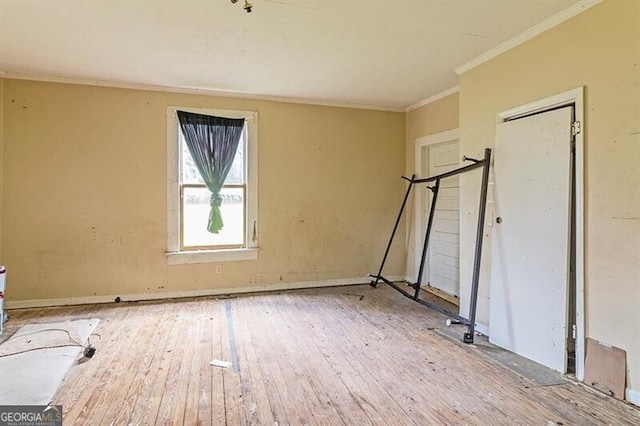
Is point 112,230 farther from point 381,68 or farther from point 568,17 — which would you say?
point 568,17

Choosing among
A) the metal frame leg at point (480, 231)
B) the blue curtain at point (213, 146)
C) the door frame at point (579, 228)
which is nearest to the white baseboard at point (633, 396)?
the door frame at point (579, 228)

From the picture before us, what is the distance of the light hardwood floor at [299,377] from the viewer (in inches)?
81.6

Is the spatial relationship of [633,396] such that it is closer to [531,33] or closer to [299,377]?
[299,377]

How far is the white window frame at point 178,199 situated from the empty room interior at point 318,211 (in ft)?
0.09

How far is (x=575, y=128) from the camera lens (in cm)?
251

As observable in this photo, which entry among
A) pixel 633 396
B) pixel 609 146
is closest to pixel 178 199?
pixel 609 146

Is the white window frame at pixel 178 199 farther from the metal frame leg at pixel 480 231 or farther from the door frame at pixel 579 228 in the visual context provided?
the door frame at pixel 579 228

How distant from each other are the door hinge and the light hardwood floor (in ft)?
5.48

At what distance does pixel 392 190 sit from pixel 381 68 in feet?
6.64

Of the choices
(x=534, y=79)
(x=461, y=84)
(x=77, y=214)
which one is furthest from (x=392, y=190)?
(x=77, y=214)

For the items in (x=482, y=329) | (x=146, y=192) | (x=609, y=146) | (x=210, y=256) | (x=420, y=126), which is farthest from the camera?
(x=420, y=126)

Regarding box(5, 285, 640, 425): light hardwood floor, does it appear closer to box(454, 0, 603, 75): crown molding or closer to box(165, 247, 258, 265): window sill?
box(165, 247, 258, 265): window sill

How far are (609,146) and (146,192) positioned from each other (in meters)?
4.40

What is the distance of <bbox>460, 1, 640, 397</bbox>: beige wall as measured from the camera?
86.0 inches
